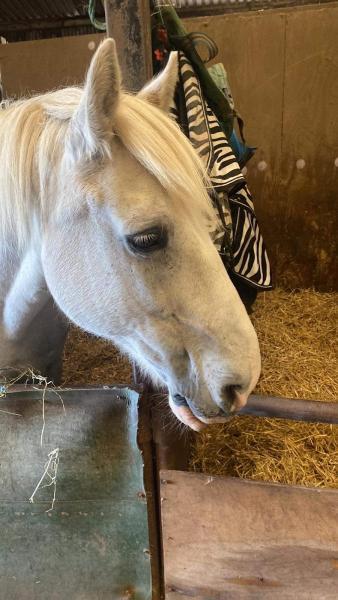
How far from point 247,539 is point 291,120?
2585 mm

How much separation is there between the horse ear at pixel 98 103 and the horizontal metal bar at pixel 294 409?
636mm

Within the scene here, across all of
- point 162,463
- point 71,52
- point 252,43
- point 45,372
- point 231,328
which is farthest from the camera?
point 71,52


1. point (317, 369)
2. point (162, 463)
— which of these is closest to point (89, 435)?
point (162, 463)

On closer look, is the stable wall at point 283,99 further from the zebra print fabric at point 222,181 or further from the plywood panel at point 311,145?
the zebra print fabric at point 222,181

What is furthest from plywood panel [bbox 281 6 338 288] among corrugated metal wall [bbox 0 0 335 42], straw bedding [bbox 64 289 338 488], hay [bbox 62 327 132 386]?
corrugated metal wall [bbox 0 0 335 42]

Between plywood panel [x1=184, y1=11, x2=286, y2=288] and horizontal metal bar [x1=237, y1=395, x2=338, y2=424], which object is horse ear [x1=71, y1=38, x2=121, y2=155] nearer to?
horizontal metal bar [x1=237, y1=395, x2=338, y2=424]

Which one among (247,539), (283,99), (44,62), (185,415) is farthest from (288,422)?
(44,62)

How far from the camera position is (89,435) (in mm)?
986

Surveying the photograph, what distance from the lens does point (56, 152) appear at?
858 millimetres

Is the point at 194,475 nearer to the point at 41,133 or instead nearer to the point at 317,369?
the point at 41,133

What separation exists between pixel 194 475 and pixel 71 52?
294 centimetres

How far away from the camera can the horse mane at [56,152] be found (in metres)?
0.81

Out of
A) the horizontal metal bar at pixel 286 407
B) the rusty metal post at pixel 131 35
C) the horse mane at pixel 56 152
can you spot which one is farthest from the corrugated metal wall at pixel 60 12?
the horizontal metal bar at pixel 286 407

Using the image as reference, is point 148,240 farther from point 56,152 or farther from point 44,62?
point 44,62
